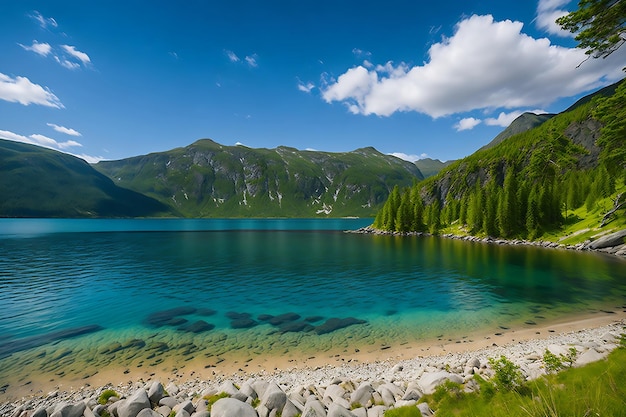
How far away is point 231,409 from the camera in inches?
439

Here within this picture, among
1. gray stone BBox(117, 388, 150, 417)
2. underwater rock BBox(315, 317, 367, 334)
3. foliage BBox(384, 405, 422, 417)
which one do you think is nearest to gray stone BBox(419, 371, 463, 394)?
foliage BBox(384, 405, 422, 417)

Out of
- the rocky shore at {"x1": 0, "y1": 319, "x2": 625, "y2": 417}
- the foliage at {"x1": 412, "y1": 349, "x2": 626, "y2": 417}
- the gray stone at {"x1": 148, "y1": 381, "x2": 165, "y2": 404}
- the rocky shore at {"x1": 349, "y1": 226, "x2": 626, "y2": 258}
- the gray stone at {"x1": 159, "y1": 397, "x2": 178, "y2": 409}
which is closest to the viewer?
the foliage at {"x1": 412, "y1": 349, "x2": 626, "y2": 417}

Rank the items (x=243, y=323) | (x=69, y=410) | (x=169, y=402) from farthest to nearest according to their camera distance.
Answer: (x=243, y=323) < (x=169, y=402) < (x=69, y=410)

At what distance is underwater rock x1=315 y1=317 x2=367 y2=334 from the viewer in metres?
26.8

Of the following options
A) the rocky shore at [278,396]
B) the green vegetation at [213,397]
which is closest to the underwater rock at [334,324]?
the rocky shore at [278,396]

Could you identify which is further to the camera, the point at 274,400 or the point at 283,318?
the point at 283,318

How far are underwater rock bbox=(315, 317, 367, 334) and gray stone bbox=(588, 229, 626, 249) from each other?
88.1 meters

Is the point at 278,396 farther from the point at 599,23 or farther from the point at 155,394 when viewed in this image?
the point at 599,23

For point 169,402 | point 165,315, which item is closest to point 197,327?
point 165,315

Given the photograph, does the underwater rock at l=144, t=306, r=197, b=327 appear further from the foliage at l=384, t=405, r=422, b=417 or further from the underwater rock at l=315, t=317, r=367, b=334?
the foliage at l=384, t=405, r=422, b=417

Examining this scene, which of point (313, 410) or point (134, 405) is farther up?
point (313, 410)

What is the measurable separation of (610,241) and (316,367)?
97614mm

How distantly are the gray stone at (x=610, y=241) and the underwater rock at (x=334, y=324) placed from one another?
289 ft

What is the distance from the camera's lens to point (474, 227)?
129 meters
